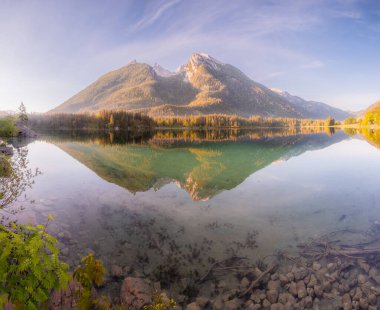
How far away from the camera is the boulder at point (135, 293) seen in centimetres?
744

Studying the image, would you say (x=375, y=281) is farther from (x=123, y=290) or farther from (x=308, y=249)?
(x=123, y=290)

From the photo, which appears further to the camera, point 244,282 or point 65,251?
point 65,251

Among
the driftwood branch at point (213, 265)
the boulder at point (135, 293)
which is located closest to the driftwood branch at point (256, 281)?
the driftwood branch at point (213, 265)

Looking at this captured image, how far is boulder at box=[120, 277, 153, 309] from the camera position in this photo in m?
7.44

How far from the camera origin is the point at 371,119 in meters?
171

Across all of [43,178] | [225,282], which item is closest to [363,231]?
[225,282]

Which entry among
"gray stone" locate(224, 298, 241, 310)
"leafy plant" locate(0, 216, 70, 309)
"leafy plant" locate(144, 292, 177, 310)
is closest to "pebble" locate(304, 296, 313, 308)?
"gray stone" locate(224, 298, 241, 310)

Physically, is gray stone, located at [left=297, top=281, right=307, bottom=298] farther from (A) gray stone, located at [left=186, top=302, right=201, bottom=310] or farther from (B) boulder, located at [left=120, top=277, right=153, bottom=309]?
(B) boulder, located at [left=120, top=277, right=153, bottom=309]

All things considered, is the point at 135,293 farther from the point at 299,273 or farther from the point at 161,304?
the point at 299,273

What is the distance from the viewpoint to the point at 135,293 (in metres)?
7.69

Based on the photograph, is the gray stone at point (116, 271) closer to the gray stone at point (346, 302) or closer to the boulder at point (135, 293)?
the boulder at point (135, 293)

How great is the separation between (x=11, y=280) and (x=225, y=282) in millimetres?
6617

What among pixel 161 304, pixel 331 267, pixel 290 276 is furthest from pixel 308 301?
pixel 161 304

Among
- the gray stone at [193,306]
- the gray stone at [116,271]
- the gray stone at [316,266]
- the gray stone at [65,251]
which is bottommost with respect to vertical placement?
the gray stone at [316,266]
